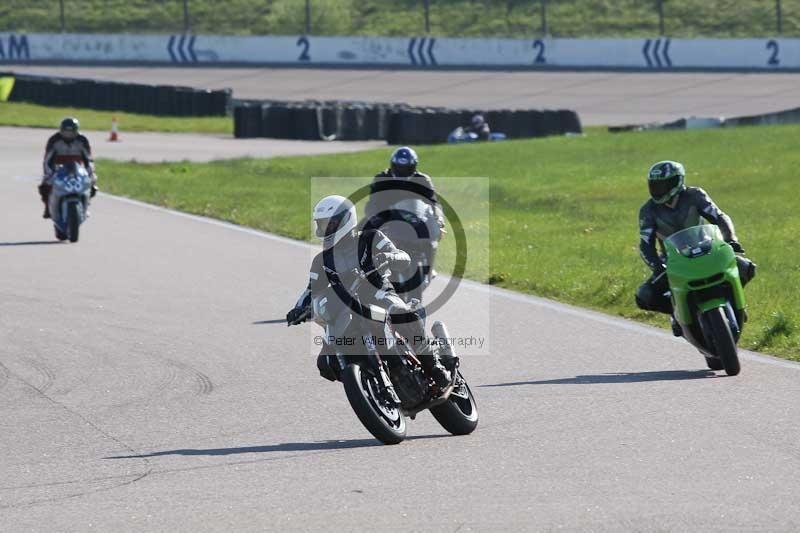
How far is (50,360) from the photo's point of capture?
11.3m

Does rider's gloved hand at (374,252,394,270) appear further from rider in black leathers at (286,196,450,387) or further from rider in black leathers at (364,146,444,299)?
rider in black leathers at (364,146,444,299)

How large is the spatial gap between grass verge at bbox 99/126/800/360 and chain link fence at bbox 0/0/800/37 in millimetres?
19774

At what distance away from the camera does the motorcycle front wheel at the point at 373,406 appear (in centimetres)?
815

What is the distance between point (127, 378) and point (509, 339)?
3.16 metres

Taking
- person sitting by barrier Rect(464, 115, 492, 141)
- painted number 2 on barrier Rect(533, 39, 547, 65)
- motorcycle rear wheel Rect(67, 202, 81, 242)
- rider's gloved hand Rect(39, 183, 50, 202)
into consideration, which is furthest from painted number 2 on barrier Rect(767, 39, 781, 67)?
motorcycle rear wheel Rect(67, 202, 81, 242)

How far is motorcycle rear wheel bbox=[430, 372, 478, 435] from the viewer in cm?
859

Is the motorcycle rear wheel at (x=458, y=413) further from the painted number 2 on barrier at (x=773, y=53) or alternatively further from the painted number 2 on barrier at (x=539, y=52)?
the painted number 2 on barrier at (x=539, y=52)

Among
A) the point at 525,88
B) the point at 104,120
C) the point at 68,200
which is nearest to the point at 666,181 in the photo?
the point at 68,200

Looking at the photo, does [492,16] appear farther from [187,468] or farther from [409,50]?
[187,468]

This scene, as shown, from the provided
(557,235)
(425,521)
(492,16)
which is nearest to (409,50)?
(492,16)

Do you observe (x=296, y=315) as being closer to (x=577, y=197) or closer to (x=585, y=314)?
(x=585, y=314)

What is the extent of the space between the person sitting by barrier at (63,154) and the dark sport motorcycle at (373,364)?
11.8m

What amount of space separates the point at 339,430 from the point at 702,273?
3062mm

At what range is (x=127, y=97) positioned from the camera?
1796 inches
